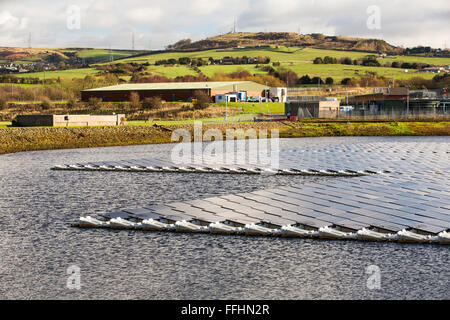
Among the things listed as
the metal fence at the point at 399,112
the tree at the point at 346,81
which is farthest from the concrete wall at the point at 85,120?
the tree at the point at 346,81

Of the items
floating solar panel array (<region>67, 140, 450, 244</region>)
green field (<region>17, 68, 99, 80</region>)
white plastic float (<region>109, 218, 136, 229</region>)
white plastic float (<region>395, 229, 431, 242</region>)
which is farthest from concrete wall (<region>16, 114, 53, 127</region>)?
green field (<region>17, 68, 99, 80</region>)

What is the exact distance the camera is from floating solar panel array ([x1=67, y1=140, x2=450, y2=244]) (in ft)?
69.8

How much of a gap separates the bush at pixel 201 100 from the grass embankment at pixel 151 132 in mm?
19226

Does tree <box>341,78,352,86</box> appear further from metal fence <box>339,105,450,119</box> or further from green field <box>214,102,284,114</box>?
metal fence <box>339,105,450,119</box>

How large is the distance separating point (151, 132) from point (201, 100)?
115 feet

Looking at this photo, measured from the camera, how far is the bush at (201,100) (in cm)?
9919

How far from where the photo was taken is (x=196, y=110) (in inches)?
3829

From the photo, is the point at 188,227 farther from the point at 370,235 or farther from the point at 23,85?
the point at 23,85

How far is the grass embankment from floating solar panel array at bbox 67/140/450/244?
116 feet

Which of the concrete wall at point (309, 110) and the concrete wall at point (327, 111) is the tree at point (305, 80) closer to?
the concrete wall at point (327, 111)

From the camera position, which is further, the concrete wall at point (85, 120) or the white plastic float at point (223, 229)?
the concrete wall at point (85, 120)

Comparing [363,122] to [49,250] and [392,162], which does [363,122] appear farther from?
[49,250]
